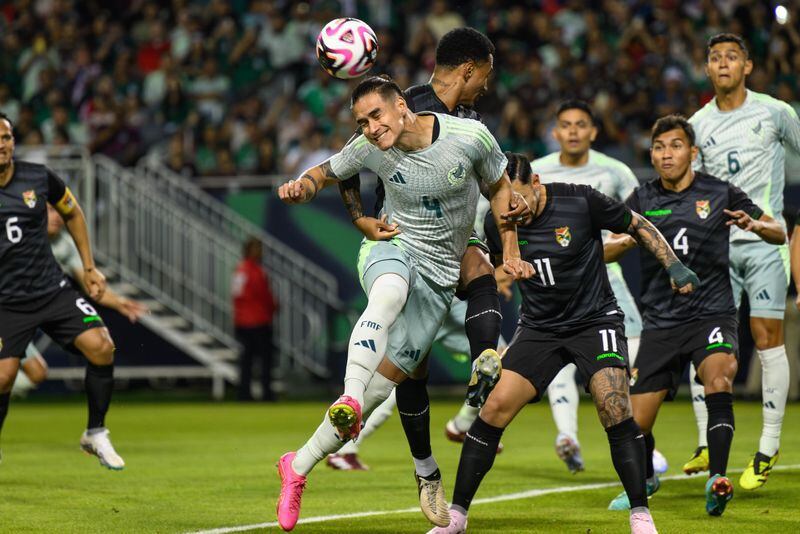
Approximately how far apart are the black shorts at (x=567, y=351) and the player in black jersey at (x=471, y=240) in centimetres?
25

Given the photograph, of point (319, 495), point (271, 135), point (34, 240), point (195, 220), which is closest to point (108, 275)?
point (195, 220)

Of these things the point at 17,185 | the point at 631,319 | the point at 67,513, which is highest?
the point at 17,185

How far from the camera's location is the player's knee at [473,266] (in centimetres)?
765

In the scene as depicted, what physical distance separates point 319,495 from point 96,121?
13.3m

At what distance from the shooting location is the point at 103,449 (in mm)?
9953

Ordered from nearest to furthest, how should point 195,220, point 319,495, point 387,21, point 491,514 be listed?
point 491,514, point 319,495, point 195,220, point 387,21

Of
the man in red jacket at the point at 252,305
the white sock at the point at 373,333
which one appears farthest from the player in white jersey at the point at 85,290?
the white sock at the point at 373,333

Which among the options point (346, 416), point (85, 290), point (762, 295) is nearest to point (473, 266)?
point (346, 416)

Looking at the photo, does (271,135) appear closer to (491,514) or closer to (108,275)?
(108,275)

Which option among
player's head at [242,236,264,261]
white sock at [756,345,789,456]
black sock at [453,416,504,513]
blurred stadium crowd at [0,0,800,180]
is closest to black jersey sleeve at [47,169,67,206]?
black sock at [453,416,504,513]

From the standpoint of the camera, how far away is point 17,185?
32.4 feet

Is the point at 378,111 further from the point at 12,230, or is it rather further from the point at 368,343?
the point at 12,230

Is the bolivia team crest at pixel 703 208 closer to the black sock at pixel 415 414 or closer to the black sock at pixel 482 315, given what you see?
the black sock at pixel 482 315

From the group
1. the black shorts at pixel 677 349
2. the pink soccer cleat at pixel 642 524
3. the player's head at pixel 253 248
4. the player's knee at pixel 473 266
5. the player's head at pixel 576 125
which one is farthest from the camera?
the player's head at pixel 253 248
